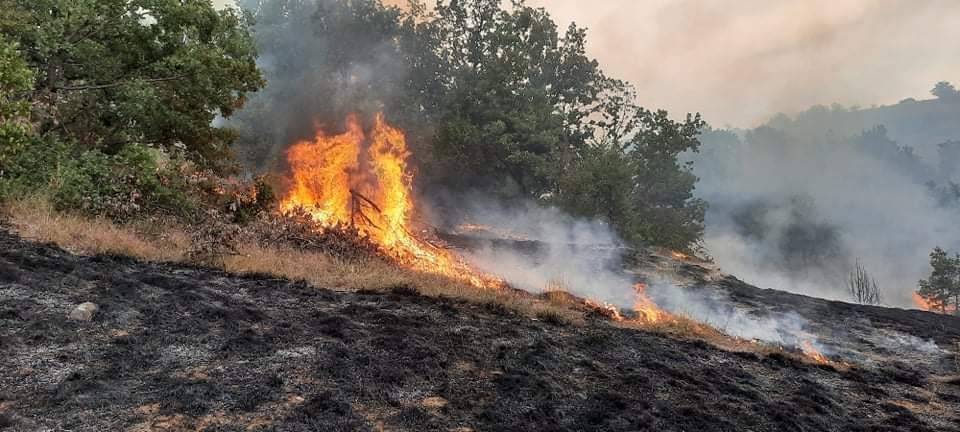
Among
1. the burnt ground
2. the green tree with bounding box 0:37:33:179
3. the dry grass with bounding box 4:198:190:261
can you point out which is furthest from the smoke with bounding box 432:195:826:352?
the green tree with bounding box 0:37:33:179

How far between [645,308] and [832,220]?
42649 millimetres

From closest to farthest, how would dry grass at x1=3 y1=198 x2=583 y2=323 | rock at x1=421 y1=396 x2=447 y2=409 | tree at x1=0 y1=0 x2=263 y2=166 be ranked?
1. rock at x1=421 y1=396 x2=447 y2=409
2. dry grass at x1=3 y1=198 x2=583 y2=323
3. tree at x1=0 y1=0 x2=263 y2=166

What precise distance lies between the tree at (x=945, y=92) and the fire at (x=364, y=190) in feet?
364

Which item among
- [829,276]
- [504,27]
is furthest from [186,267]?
[829,276]

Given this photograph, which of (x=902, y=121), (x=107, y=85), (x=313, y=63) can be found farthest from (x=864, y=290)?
(x=902, y=121)

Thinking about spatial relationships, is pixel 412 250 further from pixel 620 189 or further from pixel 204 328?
pixel 620 189

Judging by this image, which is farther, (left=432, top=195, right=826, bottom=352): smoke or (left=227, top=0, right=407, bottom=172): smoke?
(left=227, top=0, right=407, bottom=172): smoke

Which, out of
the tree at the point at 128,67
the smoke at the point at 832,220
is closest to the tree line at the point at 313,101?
the tree at the point at 128,67

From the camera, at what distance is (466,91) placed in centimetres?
3009

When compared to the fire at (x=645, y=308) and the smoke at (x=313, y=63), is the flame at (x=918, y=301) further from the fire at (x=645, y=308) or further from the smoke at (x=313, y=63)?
the smoke at (x=313, y=63)

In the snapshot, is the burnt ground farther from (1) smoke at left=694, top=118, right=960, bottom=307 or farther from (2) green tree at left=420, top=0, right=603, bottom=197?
(1) smoke at left=694, top=118, right=960, bottom=307

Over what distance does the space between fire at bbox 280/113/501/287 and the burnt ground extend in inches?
233

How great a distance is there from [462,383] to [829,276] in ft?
155

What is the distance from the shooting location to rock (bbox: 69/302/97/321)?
Result: 19.5 ft
